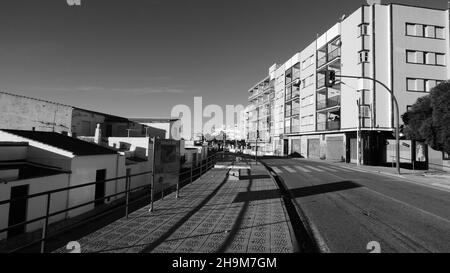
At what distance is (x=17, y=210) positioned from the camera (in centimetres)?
885

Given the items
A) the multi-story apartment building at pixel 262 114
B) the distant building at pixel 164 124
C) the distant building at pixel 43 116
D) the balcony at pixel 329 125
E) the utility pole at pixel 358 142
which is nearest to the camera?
the distant building at pixel 43 116

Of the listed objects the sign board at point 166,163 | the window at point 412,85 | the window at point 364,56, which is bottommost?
the sign board at point 166,163

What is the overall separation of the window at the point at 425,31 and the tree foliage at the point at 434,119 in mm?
12465

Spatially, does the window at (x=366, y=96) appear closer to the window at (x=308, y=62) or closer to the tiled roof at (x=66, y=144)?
the window at (x=308, y=62)

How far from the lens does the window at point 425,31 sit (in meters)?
28.7

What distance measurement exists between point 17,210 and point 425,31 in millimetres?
37201

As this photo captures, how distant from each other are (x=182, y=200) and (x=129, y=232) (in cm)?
345

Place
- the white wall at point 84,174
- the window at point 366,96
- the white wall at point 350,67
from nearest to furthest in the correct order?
1. the white wall at point 84,174
2. the window at point 366,96
3. the white wall at point 350,67

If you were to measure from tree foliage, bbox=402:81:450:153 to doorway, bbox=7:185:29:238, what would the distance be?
2139 cm

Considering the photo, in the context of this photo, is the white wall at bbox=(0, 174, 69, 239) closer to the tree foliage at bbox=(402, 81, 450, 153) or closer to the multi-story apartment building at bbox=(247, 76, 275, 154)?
the tree foliage at bbox=(402, 81, 450, 153)

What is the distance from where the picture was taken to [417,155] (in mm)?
27672

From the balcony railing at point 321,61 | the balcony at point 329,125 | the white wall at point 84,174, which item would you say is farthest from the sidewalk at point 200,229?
the balcony railing at point 321,61

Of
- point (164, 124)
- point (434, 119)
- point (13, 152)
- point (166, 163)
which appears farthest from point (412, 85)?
point (13, 152)
